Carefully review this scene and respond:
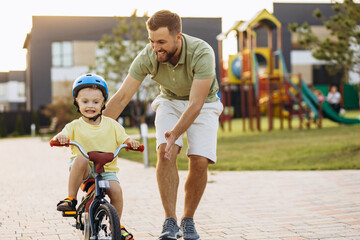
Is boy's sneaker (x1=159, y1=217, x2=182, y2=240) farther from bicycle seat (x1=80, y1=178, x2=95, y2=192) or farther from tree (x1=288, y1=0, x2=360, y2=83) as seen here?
tree (x1=288, y1=0, x2=360, y2=83)

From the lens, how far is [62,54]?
146 ft

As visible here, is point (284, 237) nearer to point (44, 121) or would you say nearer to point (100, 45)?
point (100, 45)

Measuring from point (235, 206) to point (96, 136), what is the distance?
9.82 feet

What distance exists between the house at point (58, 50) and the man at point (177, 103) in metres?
38.8

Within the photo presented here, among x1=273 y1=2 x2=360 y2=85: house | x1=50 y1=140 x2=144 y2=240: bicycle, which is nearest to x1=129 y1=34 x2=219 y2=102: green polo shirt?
x1=50 y1=140 x2=144 y2=240: bicycle

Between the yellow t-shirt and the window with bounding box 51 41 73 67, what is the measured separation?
40.8 m

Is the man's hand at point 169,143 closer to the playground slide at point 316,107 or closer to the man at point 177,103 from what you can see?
the man at point 177,103

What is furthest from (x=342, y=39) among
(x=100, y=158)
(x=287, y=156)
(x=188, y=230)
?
(x=100, y=158)

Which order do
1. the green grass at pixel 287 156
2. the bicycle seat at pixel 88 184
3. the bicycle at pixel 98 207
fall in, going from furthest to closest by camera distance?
the green grass at pixel 287 156 < the bicycle seat at pixel 88 184 < the bicycle at pixel 98 207

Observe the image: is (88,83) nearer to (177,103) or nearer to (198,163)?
(177,103)

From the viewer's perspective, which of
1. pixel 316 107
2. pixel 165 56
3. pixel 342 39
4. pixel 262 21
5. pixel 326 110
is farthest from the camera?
pixel 316 107

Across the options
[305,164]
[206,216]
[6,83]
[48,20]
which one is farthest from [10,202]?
[6,83]

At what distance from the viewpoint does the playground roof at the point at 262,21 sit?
81.9 ft

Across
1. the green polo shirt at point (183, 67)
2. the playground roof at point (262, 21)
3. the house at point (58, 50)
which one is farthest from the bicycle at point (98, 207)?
the house at point (58, 50)
